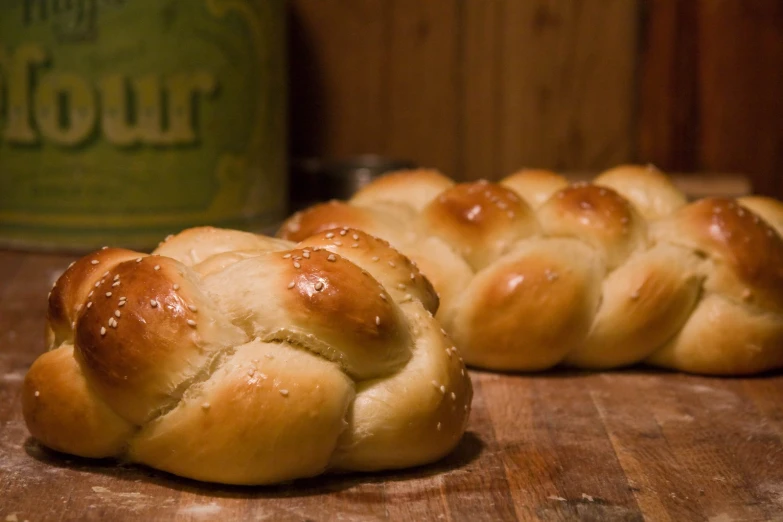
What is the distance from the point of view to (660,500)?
52.5 inches

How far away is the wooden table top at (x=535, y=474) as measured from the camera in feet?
4.22

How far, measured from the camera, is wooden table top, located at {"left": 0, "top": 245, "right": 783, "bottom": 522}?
1286 millimetres

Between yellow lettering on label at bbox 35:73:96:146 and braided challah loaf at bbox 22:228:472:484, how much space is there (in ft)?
4.18

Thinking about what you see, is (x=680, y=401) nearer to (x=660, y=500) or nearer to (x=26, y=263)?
(x=660, y=500)

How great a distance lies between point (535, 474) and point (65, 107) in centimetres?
174

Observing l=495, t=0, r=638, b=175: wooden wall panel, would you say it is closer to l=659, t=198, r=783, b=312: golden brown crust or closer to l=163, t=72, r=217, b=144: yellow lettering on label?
l=163, t=72, r=217, b=144: yellow lettering on label

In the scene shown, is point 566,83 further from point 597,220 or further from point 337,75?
point 597,220

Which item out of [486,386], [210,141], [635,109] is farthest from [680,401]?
[635,109]

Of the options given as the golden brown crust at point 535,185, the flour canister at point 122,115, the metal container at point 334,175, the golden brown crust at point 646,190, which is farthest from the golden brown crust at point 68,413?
the metal container at point 334,175

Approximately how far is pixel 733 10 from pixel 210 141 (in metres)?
1.75

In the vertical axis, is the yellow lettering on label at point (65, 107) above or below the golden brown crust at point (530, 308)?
above

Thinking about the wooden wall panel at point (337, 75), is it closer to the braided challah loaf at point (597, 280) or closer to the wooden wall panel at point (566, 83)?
the wooden wall panel at point (566, 83)

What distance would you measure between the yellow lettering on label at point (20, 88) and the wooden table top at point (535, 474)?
1059 mm

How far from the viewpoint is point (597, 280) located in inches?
72.4
